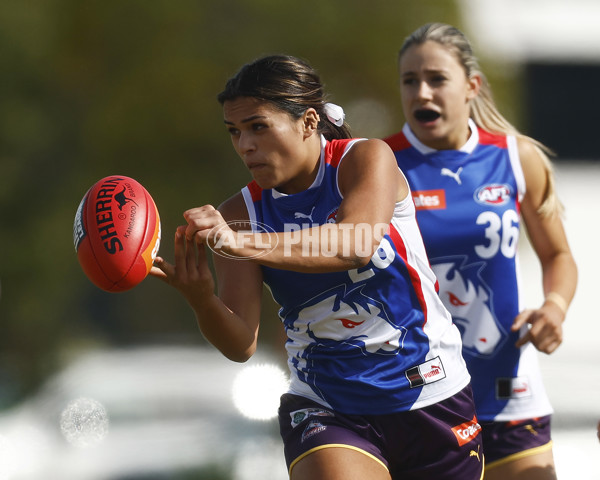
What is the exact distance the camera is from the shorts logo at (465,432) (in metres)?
3.37

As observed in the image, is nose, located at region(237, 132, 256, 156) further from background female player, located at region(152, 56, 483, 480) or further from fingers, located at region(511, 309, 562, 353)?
fingers, located at region(511, 309, 562, 353)

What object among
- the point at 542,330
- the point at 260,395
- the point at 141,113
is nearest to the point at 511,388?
the point at 542,330

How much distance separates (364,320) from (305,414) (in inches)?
14.8

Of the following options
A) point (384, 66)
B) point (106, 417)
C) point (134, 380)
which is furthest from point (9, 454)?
point (384, 66)

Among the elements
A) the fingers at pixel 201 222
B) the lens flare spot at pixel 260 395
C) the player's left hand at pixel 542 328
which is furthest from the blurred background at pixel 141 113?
the fingers at pixel 201 222

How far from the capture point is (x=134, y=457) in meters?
5.38

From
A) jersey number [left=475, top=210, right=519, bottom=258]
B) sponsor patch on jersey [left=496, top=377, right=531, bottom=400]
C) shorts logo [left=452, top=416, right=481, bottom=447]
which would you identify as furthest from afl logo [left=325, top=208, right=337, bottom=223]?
sponsor patch on jersey [left=496, top=377, right=531, bottom=400]

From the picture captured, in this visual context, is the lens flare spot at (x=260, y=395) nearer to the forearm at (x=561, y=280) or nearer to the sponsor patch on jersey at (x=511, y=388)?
the sponsor patch on jersey at (x=511, y=388)

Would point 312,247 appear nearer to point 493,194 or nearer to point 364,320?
point 364,320

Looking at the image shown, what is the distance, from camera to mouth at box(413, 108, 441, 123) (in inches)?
168

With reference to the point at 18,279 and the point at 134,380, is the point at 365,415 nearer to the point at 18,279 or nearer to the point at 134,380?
the point at 134,380

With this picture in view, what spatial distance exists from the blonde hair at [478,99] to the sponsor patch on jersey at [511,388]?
73cm

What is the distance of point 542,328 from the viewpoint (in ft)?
13.3

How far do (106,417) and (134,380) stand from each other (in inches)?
27.8
